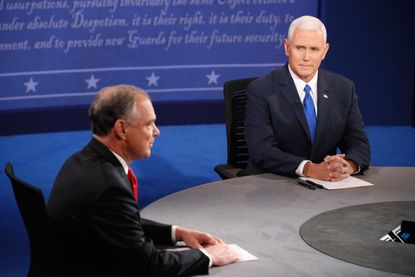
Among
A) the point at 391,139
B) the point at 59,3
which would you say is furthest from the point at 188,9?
the point at 391,139

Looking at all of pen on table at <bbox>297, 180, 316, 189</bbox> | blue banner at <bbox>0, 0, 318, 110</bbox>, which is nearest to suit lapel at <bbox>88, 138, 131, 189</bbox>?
pen on table at <bbox>297, 180, 316, 189</bbox>

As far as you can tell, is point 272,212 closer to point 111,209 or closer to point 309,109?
point 111,209

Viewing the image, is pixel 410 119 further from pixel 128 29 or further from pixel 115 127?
pixel 115 127

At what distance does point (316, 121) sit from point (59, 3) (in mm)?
4139

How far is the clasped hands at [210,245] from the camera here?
104 inches

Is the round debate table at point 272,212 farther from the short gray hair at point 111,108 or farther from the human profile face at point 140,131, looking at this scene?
the short gray hair at point 111,108

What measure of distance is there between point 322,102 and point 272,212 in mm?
1162

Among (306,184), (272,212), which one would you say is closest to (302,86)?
(306,184)

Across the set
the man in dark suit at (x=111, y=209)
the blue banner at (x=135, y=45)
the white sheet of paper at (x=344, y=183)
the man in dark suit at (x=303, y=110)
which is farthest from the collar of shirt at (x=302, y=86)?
the blue banner at (x=135, y=45)

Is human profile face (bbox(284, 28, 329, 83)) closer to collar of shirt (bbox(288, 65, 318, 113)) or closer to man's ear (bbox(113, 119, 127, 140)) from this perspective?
collar of shirt (bbox(288, 65, 318, 113))

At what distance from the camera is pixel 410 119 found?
28.3 ft

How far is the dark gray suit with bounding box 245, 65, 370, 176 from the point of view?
4.10 m

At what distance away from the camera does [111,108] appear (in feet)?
8.54

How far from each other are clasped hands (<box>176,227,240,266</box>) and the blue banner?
17.2 ft
